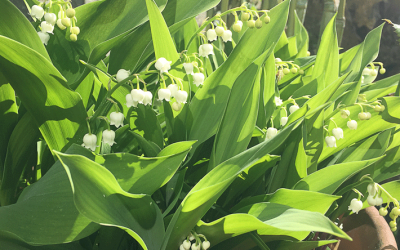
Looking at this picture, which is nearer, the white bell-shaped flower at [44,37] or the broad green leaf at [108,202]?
the broad green leaf at [108,202]

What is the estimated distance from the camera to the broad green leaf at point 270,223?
1.29 ft

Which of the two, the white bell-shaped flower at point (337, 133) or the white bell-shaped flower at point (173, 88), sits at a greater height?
the white bell-shaped flower at point (173, 88)

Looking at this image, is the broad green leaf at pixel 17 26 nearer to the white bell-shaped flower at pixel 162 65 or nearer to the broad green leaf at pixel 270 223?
the white bell-shaped flower at pixel 162 65

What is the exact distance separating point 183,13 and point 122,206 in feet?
1.47

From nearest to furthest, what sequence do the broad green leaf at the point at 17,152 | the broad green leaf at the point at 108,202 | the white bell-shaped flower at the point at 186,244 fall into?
the broad green leaf at the point at 108,202 < the white bell-shaped flower at the point at 186,244 < the broad green leaf at the point at 17,152

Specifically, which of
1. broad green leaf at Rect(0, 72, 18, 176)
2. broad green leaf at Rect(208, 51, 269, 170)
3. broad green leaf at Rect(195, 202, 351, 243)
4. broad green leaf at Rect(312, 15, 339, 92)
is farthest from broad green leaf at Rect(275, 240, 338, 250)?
broad green leaf at Rect(0, 72, 18, 176)

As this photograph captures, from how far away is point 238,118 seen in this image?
580 mm

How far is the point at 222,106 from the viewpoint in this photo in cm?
61

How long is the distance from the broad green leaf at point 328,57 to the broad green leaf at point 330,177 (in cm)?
34

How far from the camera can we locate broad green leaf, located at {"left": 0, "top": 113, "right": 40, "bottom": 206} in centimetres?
59

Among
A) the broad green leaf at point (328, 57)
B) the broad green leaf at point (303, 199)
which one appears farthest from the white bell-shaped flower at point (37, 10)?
the broad green leaf at point (328, 57)

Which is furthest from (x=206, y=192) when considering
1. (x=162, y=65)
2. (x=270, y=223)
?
(x=162, y=65)

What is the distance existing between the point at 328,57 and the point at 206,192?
23.1 inches

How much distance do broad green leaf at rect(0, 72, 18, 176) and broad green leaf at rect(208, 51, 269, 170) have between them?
1.17ft
